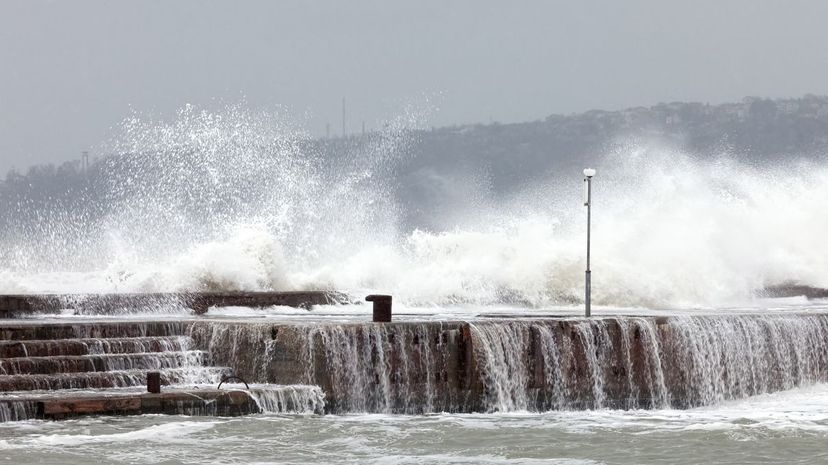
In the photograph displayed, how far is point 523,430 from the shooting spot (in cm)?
1620

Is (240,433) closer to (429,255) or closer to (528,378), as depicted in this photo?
(528,378)

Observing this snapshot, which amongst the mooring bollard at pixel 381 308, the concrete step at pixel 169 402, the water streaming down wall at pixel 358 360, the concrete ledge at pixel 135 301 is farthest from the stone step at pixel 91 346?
the concrete ledge at pixel 135 301

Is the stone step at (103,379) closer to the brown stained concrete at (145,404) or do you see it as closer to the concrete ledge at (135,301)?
the brown stained concrete at (145,404)

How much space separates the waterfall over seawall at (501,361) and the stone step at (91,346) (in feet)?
1.32

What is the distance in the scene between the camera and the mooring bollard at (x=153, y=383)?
15.9 metres

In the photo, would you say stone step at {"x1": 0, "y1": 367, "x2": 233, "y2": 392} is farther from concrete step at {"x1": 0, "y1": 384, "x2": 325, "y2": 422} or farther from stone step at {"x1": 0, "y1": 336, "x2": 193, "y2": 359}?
stone step at {"x1": 0, "y1": 336, "x2": 193, "y2": 359}

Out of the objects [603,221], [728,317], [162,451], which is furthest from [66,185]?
[162,451]

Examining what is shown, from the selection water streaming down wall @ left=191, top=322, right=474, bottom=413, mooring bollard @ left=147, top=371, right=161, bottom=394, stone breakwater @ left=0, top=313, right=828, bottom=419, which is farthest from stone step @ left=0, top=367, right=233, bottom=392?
mooring bollard @ left=147, top=371, right=161, bottom=394

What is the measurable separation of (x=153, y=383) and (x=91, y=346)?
172cm

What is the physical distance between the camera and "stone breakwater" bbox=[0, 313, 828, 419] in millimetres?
16906

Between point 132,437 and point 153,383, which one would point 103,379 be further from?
point 132,437

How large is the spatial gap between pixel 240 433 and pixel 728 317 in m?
8.31

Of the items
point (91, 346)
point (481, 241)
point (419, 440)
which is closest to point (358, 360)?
point (419, 440)

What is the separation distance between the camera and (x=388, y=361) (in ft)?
58.0
